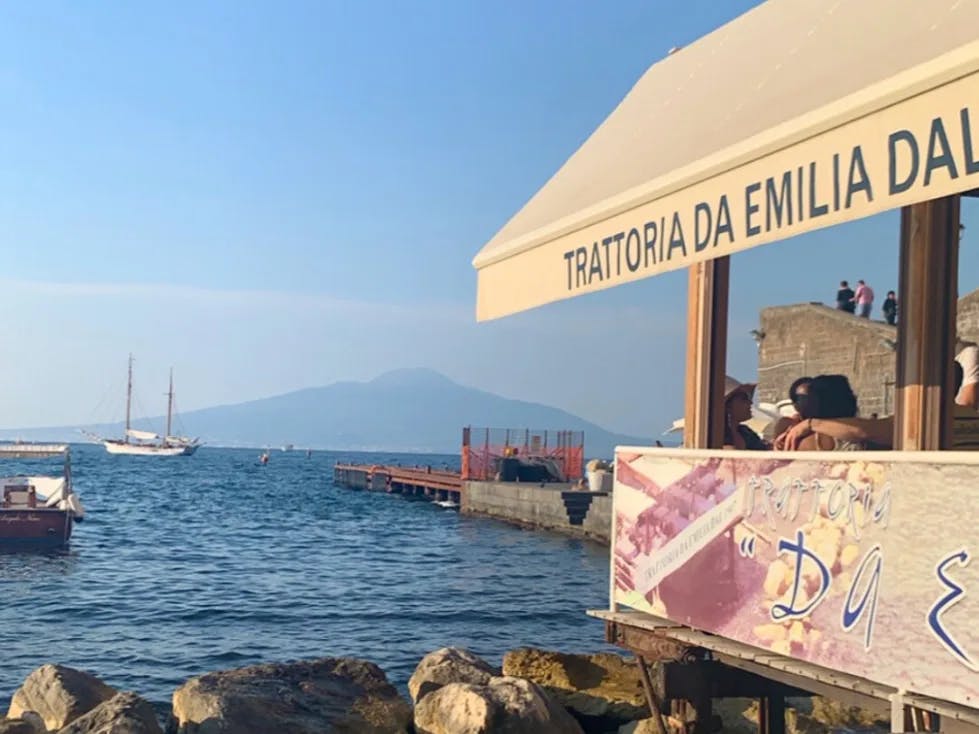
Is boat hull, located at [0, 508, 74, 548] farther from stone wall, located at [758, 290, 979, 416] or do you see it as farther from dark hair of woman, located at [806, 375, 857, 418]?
dark hair of woman, located at [806, 375, 857, 418]

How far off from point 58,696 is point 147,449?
5281 inches

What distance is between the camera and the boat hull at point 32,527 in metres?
28.2

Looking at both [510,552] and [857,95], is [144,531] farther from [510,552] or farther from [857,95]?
[857,95]

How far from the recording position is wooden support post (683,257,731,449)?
19.7 feet

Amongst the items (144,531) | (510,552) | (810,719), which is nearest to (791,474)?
(810,719)

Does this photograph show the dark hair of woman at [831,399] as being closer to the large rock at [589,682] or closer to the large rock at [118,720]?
the large rock at [589,682]

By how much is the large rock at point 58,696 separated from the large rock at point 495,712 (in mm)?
3036

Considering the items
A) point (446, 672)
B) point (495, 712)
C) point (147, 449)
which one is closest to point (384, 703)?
Result: point (446, 672)

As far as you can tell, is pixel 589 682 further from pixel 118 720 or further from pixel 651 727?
pixel 118 720

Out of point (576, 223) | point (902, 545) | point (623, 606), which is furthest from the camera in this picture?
point (623, 606)

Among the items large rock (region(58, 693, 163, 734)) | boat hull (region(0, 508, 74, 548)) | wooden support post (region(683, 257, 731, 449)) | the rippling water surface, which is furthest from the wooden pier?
wooden support post (region(683, 257, 731, 449))

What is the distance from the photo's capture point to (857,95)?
3.54 m

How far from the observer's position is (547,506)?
35406 millimetres

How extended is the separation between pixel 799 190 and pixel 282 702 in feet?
21.0
